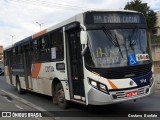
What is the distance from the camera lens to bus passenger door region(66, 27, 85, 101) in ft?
32.2

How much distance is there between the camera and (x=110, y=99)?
29.6 feet

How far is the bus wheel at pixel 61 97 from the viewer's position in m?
11.2

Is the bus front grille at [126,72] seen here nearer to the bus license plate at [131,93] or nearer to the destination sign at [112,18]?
the bus license plate at [131,93]

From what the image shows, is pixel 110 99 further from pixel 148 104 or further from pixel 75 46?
pixel 148 104

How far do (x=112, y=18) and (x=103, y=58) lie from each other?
4.34ft

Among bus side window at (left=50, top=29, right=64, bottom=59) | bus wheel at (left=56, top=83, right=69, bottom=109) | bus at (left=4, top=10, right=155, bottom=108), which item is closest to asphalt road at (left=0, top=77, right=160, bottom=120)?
bus wheel at (left=56, top=83, right=69, bottom=109)

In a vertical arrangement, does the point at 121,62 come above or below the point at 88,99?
above

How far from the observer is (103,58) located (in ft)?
30.3

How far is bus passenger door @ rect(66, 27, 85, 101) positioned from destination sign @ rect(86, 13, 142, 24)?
0.59 metres

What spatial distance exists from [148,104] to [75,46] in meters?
3.46

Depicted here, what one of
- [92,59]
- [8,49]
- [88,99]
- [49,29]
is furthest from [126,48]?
[8,49]

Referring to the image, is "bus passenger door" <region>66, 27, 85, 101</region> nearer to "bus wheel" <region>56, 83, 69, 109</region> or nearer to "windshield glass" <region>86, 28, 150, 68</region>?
"windshield glass" <region>86, 28, 150, 68</region>

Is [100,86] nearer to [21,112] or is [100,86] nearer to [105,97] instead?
[105,97]

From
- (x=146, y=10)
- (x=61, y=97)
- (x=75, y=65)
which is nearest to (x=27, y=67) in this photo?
(x=61, y=97)
